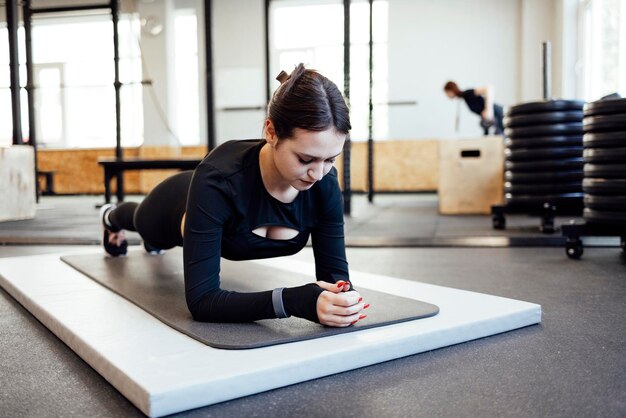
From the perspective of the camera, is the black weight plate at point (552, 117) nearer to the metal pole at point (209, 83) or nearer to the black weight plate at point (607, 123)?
the black weight plate at point (607, 123)

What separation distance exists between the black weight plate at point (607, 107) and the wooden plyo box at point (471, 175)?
209 cm

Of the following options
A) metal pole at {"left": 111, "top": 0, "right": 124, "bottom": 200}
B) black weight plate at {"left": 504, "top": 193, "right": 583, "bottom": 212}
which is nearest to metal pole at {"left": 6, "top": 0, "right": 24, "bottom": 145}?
metal pole at {"left": 111, "top": 0, "right": 124, "bottom": 200}

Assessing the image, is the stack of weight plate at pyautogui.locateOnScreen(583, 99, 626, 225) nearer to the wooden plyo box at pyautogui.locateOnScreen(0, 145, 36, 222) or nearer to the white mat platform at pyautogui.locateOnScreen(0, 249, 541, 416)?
the white mat platform at pyautogui.locateOnScreen(0, 249, 541, 416)

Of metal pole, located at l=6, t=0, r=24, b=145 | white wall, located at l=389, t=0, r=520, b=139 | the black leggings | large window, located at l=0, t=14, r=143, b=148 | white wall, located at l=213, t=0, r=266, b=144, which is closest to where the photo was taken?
the black leggings

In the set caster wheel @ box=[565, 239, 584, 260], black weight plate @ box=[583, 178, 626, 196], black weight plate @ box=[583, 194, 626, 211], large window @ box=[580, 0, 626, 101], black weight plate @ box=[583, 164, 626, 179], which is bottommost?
caster wheel @ box=[565, 239, 584, 260]

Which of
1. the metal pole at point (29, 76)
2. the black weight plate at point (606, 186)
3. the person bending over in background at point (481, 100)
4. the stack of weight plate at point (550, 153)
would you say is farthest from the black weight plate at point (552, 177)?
the metal pole at point (29, 76)

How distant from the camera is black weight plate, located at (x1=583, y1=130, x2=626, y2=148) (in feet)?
7.98

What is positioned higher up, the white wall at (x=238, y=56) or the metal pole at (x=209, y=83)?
the white wall at (x=238, y=56)

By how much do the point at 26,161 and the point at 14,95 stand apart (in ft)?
2.65

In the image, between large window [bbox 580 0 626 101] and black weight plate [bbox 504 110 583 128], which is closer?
black weight plate [bbox 504 110 583 128]

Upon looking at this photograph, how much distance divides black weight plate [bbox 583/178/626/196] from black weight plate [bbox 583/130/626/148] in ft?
0.46

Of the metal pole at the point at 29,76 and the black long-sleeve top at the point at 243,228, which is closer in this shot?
the black long-sleeve top at the point at 243,228

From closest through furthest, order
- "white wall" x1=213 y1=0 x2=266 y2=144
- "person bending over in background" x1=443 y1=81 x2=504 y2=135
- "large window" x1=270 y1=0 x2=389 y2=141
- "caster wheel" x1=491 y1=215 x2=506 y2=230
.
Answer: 1. "caster wheel" x1=491 y1=215 x2=506 y2=230
2. "person bending over in background" x1=443 y1=81 x2=504 y2=135
3. "large window" x1=270 y1=0 x2=389 y2=141
4. "white wall" x1=213 y1=0 x2=266 y2=144

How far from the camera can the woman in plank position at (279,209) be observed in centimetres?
120
